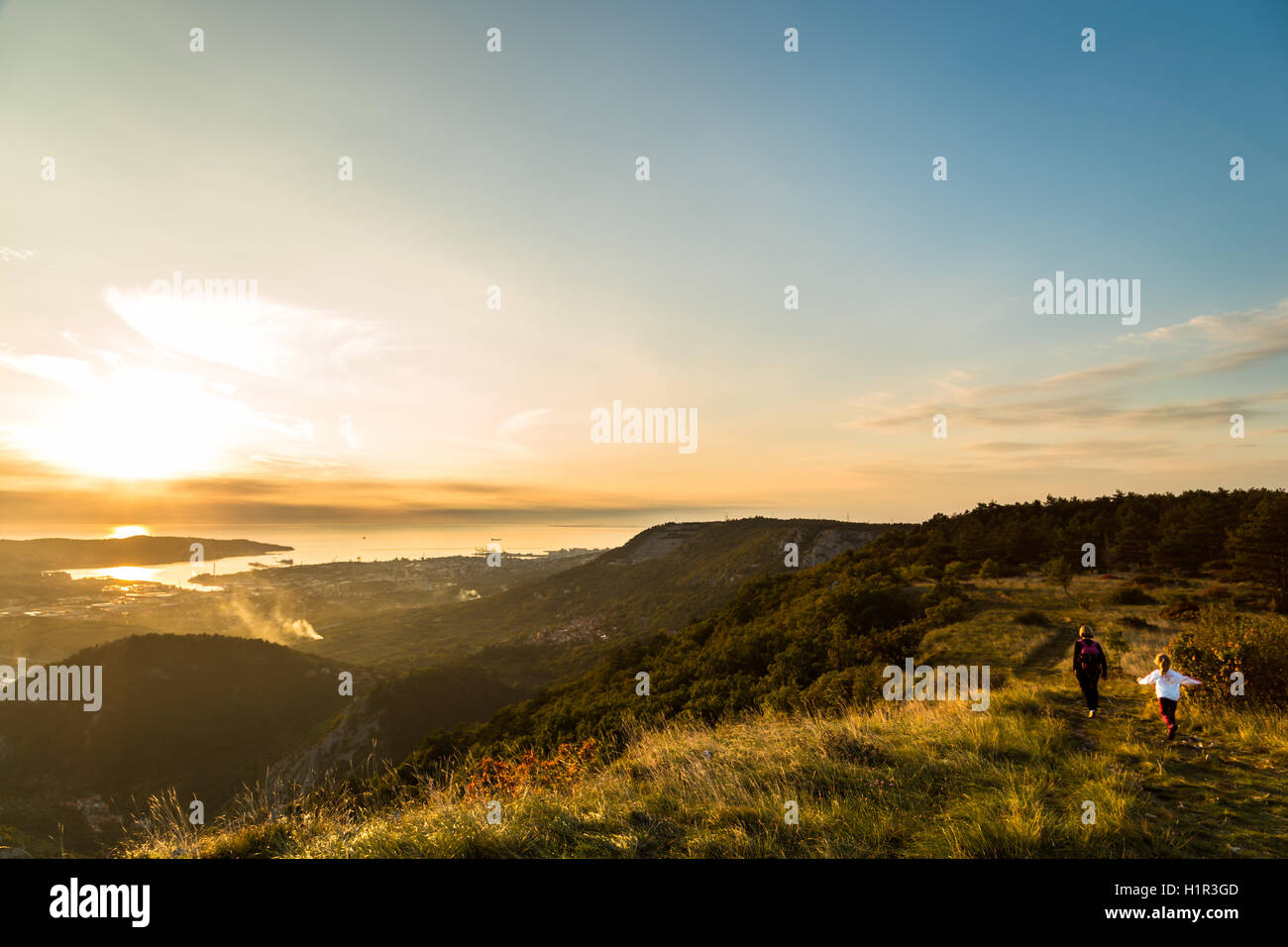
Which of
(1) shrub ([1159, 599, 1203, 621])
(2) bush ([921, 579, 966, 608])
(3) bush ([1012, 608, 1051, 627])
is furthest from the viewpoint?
(2) bush ([921, 579, 966, 608])

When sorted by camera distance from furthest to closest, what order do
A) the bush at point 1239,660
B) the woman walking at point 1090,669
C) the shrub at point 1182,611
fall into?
the shrub at point 1182,611
the woman walking at point 1090,669
the bush at point 1239,660

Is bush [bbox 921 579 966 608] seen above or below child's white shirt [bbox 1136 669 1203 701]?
below

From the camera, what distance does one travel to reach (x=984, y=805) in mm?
6059

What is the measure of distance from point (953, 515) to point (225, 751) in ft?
396

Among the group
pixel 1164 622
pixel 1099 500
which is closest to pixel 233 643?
pixel 1164 622

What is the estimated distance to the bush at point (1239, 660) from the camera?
433 inches

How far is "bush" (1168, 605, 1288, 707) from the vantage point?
36.1 ft

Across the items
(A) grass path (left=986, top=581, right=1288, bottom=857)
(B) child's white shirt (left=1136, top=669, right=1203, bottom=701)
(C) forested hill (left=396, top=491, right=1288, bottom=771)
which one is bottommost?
(C) forested hill (left=396, top=491, right=1288, bottom=771)

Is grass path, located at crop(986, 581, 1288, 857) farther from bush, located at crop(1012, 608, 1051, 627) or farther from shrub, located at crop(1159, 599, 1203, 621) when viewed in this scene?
shrub, located at crop(1159, 599, 1203, 621)

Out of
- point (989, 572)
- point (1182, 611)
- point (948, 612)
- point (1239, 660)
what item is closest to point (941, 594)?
point (948, 612)

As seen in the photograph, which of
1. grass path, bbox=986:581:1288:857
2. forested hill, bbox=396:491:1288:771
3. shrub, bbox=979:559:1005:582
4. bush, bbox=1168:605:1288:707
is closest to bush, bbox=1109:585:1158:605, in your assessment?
forested hill, bbox=396:491:1288:771

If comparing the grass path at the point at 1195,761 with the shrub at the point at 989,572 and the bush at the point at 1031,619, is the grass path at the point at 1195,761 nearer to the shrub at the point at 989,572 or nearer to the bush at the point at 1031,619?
the bush at the point at 1031,619

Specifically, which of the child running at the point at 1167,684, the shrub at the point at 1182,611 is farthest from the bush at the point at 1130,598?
the child running at the point at 1167,684
